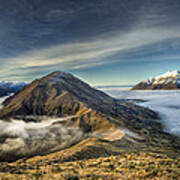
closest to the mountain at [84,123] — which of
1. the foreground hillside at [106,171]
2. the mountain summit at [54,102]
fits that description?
the mountain summit at [54,102]

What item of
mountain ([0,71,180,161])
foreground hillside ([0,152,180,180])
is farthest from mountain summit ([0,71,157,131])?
foreground hillside ([0,152,180,180])

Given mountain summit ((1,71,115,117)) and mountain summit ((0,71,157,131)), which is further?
mountain summit ((1,71,115,117))

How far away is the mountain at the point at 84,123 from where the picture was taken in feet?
62.6

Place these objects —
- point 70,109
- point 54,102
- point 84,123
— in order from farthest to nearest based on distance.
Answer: point 54,102 < point 70,109 < point 84,123

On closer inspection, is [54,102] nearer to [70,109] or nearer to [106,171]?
[70,109]

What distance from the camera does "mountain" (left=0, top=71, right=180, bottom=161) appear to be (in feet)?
62.6

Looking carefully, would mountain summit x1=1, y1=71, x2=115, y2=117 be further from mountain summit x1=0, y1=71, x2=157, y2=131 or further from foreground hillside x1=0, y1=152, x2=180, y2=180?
foreground hillside x1=0, y1=152, x2=180, y2=180

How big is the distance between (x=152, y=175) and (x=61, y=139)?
2044cm

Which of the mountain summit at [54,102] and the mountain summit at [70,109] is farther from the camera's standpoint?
the mountain summit at [54,102]

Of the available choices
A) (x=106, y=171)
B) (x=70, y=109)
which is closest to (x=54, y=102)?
(x=70, y=109)

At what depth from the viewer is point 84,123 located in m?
29.7

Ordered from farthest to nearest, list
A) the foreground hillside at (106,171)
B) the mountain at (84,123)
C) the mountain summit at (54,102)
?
1. the mountain summit at (54,102)
2. the mountain at (84,123)
3. the foreground hillside at (106,171)

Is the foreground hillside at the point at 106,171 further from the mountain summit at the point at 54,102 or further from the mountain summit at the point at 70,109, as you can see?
the mountain summit at the point at 54,102

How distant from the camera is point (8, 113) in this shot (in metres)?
45.4
